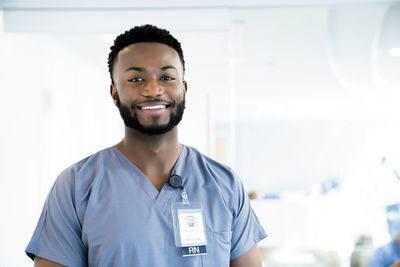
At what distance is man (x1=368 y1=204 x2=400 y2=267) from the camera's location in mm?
2171

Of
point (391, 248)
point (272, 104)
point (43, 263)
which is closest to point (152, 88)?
point (43, 263)

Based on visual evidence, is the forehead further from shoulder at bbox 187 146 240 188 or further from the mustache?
shoulder at bbox 187 146 240 188

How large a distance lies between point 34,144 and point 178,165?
1.45 meters

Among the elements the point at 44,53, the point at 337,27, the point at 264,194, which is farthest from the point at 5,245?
the point at 337,27

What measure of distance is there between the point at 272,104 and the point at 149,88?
1.33m

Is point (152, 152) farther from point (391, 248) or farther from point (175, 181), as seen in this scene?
point (391, 248)

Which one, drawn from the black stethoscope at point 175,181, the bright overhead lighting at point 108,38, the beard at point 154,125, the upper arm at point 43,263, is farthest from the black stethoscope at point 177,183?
the bright overhead lighting at point 108,38

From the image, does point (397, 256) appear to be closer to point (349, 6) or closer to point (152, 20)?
point (349, 6)

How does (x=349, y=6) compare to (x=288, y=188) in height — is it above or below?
above

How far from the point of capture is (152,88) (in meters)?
1.05

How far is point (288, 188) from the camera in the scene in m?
2.23

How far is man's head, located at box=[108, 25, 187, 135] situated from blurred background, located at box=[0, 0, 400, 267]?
1137 millimetres

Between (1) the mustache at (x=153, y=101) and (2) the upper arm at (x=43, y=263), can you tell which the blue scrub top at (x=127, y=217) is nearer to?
(2) the upper arm at (x=43, y=263)

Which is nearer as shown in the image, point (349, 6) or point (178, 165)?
point (178, 165)
